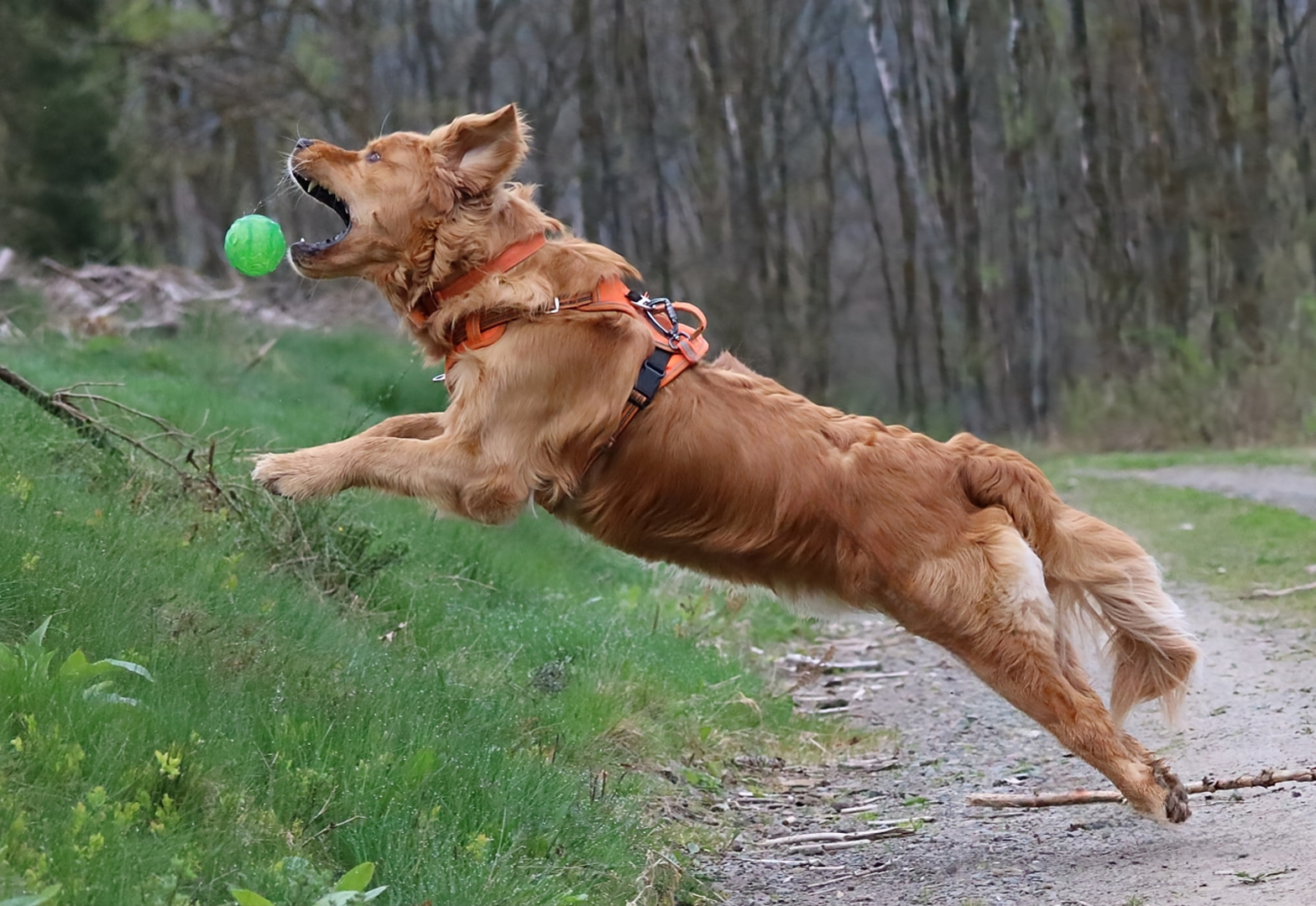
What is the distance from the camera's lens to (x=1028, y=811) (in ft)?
19.5

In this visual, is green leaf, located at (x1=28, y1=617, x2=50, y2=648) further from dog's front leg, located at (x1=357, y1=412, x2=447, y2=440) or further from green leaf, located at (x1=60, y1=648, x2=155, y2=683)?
dog's front leg, located at (x1=357, y1=412, x2=447, y2=440)

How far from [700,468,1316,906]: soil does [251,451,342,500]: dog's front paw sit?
215 cm

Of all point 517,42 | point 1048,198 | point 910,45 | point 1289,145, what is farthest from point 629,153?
point 1289,145

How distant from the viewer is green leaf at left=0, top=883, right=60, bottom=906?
3.01 m

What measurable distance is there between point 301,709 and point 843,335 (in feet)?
131

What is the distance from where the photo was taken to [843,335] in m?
43.6

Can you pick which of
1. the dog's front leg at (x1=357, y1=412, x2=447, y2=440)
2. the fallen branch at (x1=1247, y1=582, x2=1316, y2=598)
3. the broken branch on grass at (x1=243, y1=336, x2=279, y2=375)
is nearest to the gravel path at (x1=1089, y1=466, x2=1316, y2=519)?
the fallen branch at (x1=1247, y1=582, x2=1316, y2=598)

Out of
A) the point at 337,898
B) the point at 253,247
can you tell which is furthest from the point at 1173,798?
the point at 253,247

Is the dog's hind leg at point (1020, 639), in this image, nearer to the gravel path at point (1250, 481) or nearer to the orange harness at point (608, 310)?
the orange harness at point (608, 310)

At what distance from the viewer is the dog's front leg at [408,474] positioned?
17.6 feet

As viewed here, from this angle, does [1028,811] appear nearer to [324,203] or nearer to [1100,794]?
[1100,794]

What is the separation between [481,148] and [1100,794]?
147 inches

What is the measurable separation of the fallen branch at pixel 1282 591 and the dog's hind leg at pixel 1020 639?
484 centimetres

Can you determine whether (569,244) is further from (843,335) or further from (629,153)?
(843,335)
